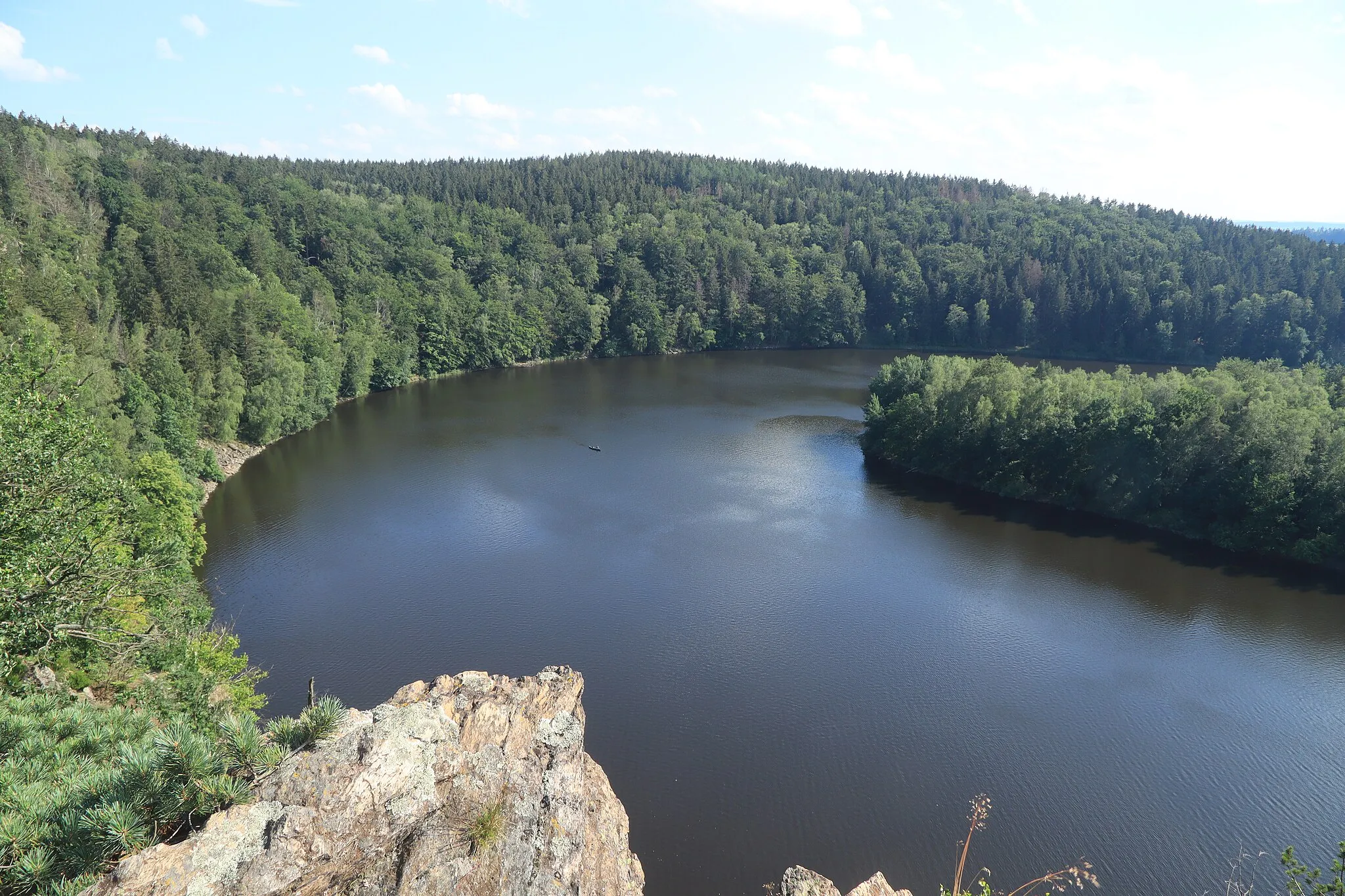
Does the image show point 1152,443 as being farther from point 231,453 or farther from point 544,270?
point 544,270

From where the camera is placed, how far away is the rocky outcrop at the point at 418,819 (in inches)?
249

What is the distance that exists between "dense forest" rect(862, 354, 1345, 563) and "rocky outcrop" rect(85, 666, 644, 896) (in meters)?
34.8

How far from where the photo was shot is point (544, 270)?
88688mm

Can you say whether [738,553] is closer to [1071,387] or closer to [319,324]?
[1071,387]

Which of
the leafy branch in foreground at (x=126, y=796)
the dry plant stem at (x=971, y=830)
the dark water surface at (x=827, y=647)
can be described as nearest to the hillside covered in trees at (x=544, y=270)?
the dark water surface at (x=827, y=647)

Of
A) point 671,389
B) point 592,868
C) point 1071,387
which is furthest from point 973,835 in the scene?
point 671,389

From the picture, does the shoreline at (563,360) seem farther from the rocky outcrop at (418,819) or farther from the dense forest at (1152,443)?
the dense forest at (1152,443)

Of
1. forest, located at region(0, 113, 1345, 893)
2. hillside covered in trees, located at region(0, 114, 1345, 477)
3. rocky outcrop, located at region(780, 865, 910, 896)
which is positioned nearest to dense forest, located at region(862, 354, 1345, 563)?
forest, located at region(0, 113, 1345, 893)

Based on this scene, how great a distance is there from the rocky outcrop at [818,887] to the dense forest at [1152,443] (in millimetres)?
32013

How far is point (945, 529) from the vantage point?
36.6 meters

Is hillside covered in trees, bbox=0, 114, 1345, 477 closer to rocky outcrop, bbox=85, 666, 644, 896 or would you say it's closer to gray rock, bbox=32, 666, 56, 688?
gray rock, bbox=32, 666, 56, 688

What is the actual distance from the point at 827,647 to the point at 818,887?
16.4 metres

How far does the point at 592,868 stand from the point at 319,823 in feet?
14.7

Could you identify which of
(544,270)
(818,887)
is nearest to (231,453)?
(818,887)
